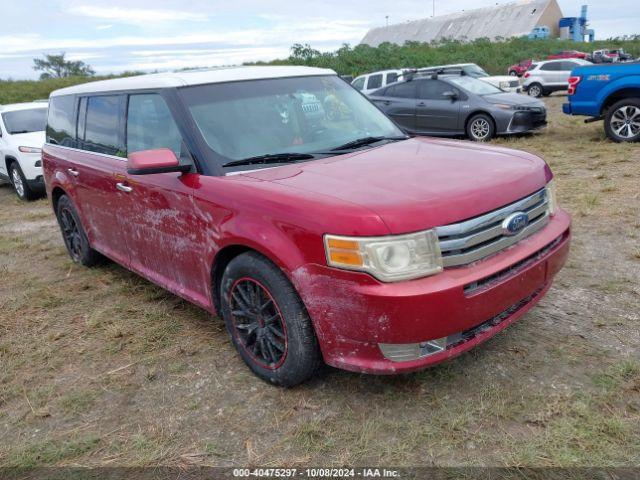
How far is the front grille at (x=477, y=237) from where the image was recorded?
98.5 inches

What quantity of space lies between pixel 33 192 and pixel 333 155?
811cm

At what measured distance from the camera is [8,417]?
3.06 m

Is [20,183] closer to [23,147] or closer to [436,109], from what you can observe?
[23,147]

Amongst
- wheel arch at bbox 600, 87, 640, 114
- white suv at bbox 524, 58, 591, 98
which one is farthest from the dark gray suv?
white suv at bbox 524, 58, 591, 98

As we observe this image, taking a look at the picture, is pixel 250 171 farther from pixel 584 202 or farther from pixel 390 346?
pixel 584 202

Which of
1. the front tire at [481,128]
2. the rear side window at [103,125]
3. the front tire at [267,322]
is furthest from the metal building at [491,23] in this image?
the front tire at [267,322]

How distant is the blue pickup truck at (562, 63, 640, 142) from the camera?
936 cm

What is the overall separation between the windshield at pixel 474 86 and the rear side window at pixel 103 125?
911 cm

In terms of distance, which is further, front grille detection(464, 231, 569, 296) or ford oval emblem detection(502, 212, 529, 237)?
ford oval emblem detection(502, 212, 529, 237)

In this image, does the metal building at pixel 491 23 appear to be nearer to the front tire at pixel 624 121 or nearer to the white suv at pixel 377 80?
the white suv at pixel 377 80

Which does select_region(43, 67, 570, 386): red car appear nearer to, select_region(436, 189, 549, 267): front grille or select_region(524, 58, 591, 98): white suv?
select_region(436, 189, 549, 267): front grille

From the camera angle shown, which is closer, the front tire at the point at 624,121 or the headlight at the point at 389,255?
the headlight at the point at 389,255

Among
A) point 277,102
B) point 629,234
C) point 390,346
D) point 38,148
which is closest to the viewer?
point 390,346

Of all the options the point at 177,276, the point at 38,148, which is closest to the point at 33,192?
the point at 38,148
